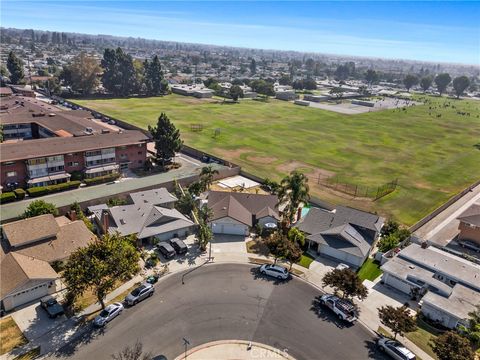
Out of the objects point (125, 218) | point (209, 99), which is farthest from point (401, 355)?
point (209, 99)

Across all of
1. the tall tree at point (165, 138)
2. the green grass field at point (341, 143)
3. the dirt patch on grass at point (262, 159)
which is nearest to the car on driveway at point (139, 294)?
the green grass field at point (341, 143)

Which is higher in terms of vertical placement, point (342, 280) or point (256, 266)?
point (342, 280)

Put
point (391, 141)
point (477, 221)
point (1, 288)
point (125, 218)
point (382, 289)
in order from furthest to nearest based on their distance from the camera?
point (391, 141) < point (477, 221) < point (125, 218) < point (382, 289) < point (1, 288)

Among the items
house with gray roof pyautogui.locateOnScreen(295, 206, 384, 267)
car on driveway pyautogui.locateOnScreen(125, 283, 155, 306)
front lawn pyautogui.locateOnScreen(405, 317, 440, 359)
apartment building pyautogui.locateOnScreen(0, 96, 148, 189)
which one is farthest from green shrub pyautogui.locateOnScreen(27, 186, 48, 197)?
front lawn pyautogui.locateOnScreen(405, 317, 440, 359)

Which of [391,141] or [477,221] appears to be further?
[391,141]

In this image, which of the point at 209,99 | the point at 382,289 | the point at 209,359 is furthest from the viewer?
the point at 209,99

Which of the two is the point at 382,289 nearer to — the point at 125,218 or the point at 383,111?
the point at 125,218
